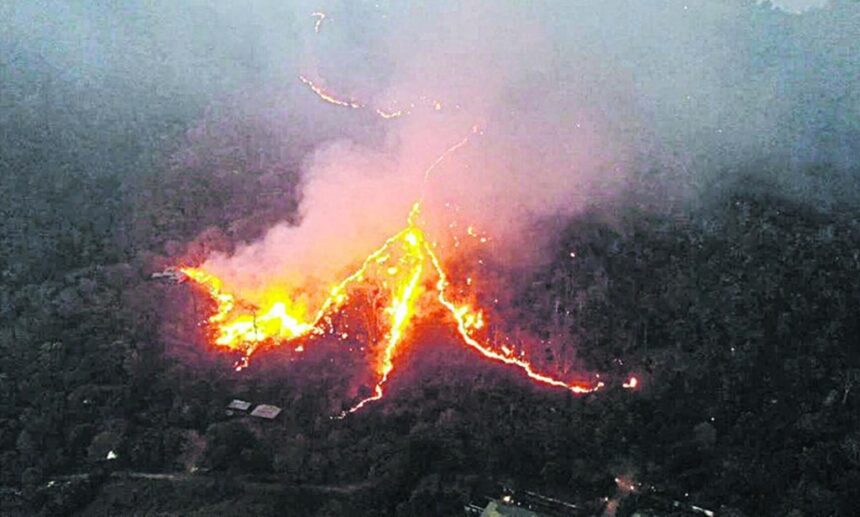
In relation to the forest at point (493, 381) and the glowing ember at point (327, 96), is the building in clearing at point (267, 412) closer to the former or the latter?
the forest at point (493, 381)

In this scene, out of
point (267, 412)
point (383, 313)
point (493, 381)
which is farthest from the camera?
point (383, 313)

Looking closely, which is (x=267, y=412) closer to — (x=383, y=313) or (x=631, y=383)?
(x=383, y=313)

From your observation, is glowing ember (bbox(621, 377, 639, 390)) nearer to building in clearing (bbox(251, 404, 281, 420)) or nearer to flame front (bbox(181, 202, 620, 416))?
flame front (bbox(181, 202, 620, 416))

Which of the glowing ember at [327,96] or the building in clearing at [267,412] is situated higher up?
the glowing ember at [327,96]

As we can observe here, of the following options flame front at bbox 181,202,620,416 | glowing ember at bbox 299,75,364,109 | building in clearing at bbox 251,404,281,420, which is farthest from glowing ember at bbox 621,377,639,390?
glowing ember at bbox 299,75,364,109

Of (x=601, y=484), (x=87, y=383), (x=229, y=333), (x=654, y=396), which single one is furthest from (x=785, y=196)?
(x=87, y=383)

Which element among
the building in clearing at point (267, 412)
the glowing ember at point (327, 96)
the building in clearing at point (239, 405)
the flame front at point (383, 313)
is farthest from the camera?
the glowing ember at point (327, 96)

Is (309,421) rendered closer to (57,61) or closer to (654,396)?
(654,396)

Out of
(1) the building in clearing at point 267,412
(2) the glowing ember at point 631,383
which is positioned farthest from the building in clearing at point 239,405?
(2) the glowing ember at point 631,383

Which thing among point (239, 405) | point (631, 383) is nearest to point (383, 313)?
→ point (239, 405)
